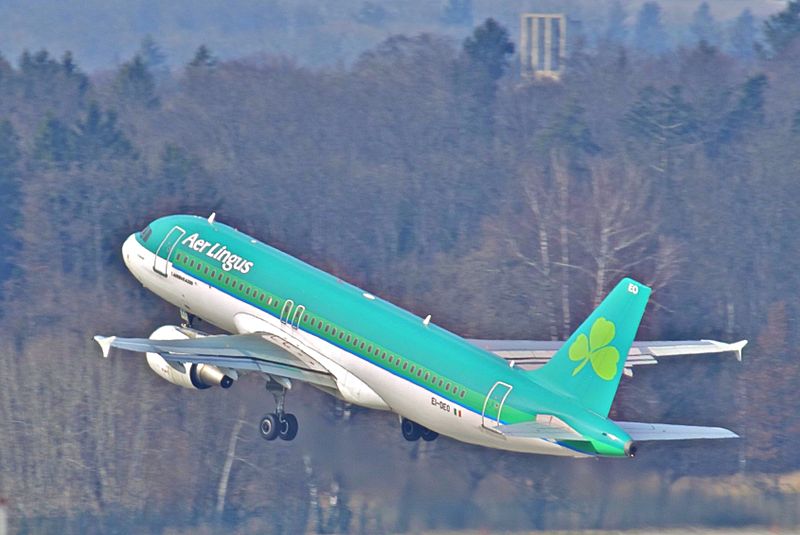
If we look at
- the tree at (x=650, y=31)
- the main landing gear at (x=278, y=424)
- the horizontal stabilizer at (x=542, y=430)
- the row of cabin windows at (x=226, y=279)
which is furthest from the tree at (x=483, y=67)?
the horizontal stabilizer at (x=542, y=430)

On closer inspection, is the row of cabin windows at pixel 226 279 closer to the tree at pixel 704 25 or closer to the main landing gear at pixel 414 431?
the main landing gear at pixel 414 431

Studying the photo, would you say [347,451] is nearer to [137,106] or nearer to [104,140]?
[104,140]

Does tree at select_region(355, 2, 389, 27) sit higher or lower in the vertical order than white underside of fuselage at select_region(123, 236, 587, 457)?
higher

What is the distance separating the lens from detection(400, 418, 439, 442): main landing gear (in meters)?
64.9

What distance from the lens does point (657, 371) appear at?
3593 inches

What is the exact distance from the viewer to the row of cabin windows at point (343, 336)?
2317 inches

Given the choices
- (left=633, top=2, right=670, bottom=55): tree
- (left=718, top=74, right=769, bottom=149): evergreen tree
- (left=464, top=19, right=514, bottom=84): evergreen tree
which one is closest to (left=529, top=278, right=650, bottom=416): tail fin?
(left=718, top=74, right=769, bottom=149): evergreen tree

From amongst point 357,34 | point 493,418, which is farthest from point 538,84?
point 493,418

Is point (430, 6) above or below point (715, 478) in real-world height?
above

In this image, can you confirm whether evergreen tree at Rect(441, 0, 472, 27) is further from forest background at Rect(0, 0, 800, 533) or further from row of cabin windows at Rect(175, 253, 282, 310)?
row of cabin windows at Rect(175, 253, 282, 310)

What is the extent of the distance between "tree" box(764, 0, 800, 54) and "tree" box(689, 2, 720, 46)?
15.2 meters

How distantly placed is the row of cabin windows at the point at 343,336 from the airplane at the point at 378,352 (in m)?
0.04

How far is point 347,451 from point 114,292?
3910 centimetres

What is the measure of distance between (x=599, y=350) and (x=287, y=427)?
511 inches
